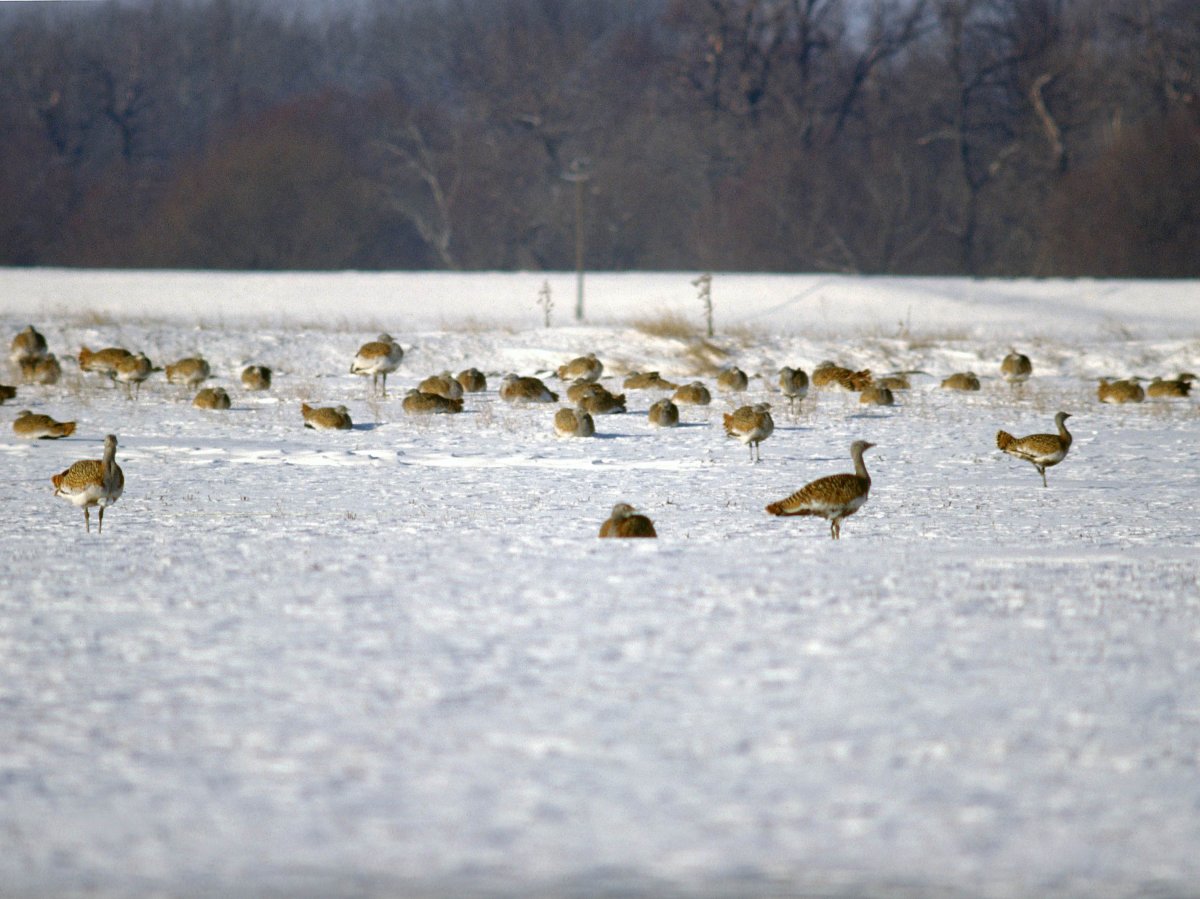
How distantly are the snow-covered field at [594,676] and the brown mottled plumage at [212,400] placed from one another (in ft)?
10.6

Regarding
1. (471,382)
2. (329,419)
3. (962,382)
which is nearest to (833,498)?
(329,419)

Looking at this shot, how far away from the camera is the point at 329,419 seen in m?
16.3

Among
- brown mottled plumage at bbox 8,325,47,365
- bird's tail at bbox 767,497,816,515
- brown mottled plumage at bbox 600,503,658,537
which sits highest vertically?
brown mottled plumage at bbox 8,325,47,365

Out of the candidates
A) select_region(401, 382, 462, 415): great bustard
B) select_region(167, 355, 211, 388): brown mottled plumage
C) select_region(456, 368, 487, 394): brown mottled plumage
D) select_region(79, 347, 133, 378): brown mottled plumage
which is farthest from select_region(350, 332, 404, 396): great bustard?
select_region(79, 347, 133, 378): brown mottled plumage

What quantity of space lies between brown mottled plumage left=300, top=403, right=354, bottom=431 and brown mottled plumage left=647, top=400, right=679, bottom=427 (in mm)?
3400

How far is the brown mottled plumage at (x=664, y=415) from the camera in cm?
1673

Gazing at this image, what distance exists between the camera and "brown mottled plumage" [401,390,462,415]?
17.8 metres

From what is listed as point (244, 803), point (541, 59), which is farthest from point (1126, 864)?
point (541, 59)

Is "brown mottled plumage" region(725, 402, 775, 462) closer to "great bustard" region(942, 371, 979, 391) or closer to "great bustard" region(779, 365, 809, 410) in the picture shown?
"great bustard" region(779, 365, 809, 410)

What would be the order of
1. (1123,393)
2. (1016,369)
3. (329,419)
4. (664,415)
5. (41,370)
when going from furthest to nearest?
(1016,369) → (41,370) → (1123,393) → (664,415) → (329,419)

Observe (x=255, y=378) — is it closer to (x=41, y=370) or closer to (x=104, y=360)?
(x=104, y=360)

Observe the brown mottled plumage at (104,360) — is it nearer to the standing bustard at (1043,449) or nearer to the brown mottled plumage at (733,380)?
the brown mottled plumage at (733,380)

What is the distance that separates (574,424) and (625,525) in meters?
6.01

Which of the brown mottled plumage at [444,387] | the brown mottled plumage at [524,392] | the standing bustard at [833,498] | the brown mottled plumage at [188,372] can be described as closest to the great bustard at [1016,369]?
the brown mottled plumage at [524,392]
